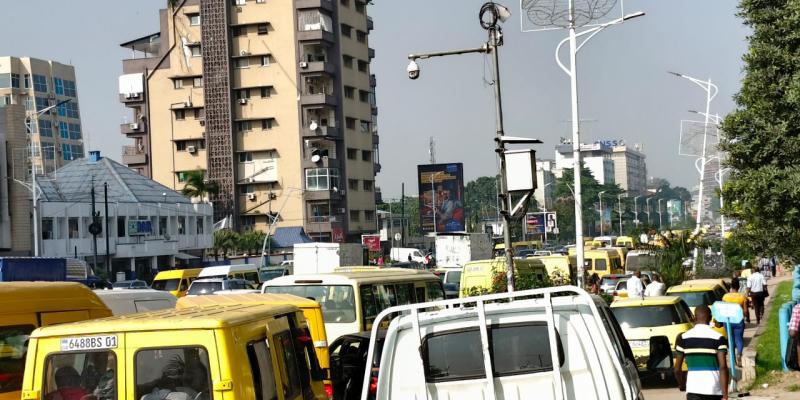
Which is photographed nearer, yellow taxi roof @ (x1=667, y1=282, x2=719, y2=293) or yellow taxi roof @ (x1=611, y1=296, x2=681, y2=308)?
yellow taxi roof @ (x1=611, y1=296, x2=681, y2=308)

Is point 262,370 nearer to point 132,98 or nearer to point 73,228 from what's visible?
point 73,228

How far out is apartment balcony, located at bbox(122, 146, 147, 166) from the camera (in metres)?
97.3

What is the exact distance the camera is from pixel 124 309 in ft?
52.3

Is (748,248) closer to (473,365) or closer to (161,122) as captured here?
(473,365)

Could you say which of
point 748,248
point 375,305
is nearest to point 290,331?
point 375,305

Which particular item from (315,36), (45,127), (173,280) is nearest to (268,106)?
(315,36)

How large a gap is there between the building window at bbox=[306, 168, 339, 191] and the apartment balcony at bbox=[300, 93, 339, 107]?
5.08 m

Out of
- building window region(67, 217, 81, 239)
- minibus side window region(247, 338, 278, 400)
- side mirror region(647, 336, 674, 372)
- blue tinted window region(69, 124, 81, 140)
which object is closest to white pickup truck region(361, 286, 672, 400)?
minibus side window region(247, 338, 278, 400)

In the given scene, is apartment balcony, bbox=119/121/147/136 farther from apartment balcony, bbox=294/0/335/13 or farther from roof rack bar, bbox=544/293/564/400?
roof rack bar, bbox=544/293/564/400

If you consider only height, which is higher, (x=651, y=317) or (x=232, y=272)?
(x=232, y=272)

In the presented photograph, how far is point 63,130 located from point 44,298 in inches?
5105

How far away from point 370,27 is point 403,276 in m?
81.6

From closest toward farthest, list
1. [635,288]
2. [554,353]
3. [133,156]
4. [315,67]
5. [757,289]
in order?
[554,353] < [635,288] < [757,289] < [315,67] < [133,156]

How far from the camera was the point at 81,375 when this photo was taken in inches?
287
